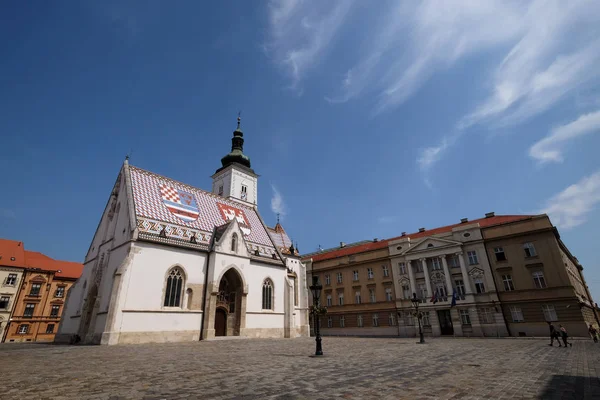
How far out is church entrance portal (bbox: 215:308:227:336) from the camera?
28189mm

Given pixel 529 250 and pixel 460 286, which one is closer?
Result: pixel 529 250

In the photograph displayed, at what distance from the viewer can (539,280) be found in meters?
31.2

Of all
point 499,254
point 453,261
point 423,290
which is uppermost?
point 499,254

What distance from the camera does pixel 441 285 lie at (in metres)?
37.2

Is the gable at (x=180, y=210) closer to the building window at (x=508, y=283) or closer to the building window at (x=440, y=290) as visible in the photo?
the building window at (x=440, y=290)

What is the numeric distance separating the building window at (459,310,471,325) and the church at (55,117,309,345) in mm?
18805

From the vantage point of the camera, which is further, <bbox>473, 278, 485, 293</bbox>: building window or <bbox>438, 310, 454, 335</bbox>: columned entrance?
<bbox>438, 310, 454, 335</bbox>: columned entrance

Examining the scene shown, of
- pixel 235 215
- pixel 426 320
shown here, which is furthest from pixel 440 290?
pixel 235 215

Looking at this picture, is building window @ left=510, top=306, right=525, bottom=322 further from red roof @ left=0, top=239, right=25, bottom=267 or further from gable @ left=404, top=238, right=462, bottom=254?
red roof @ left=0, top=239, right=25, bottom=267

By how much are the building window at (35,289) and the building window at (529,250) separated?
6476 cm

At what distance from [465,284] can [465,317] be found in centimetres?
372

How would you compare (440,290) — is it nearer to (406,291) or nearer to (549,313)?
(406,291)

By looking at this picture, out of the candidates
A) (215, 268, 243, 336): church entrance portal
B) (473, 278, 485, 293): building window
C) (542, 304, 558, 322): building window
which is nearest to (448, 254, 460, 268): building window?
(473, 278, 485, 293): building window

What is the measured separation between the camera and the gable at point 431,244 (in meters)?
37.3
